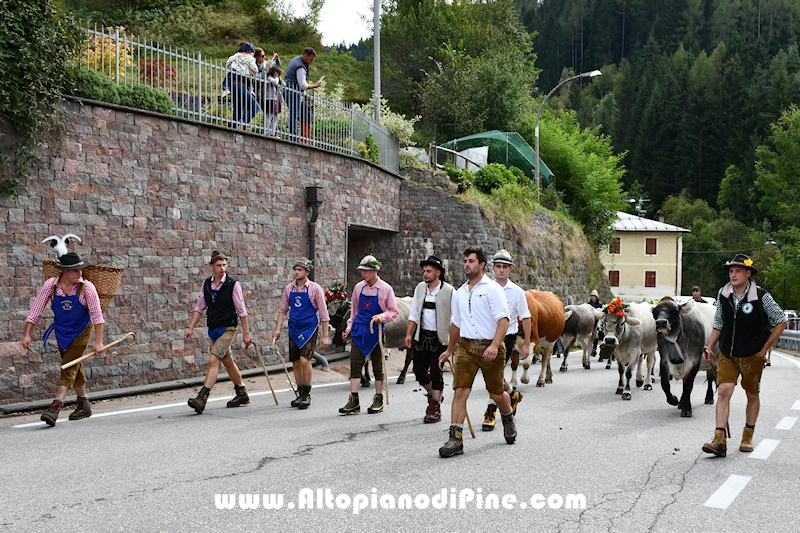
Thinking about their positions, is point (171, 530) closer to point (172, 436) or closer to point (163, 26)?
point (172, 436)

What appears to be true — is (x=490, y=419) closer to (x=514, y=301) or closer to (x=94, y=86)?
(x=514, y=301)

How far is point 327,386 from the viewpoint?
1380 cm

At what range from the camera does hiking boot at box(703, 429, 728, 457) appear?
25.4ft

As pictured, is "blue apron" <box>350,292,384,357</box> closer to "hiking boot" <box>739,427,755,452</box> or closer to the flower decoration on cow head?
the flower decoration on cow head

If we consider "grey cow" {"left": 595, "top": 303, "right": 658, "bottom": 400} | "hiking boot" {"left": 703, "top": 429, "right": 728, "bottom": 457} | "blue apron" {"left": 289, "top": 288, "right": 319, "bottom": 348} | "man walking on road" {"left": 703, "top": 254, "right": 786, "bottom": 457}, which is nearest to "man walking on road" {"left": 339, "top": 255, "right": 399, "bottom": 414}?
"blue apron" {"left": 289, "top": 288, "right": 319, "bottom": 348}

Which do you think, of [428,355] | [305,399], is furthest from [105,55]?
[428,355]

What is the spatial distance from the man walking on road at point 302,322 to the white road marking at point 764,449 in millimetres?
5490

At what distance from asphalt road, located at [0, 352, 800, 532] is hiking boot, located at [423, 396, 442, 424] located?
16 centimetres

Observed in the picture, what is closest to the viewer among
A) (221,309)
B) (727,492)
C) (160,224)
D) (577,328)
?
(727,492)

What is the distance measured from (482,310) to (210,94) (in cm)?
897

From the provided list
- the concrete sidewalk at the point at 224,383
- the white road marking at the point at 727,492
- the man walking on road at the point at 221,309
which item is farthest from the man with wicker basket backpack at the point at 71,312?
the white road marking at the point at 727,492

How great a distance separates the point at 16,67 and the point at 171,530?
8025mm

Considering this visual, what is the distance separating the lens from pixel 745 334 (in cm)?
812

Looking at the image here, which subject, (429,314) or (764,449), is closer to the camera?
(764,449)
